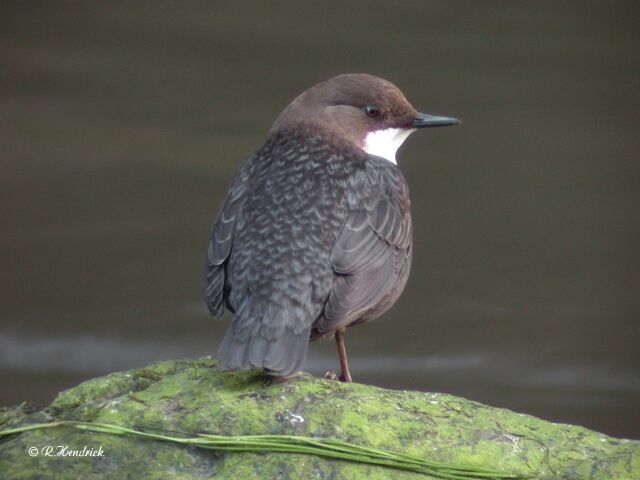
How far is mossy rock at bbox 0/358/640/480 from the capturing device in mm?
2891

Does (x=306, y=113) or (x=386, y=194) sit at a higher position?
(x=306, y=113)

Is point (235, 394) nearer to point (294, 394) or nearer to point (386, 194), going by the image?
point (294, 394)

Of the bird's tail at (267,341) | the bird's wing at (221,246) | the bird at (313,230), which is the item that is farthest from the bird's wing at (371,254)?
the bird's wing at (221,246)

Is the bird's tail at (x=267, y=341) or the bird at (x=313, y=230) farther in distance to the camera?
the bird at (x=313, y=230)

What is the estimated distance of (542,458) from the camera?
3064 mm

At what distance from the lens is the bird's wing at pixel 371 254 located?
3664 millimetres

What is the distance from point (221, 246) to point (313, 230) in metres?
0.32

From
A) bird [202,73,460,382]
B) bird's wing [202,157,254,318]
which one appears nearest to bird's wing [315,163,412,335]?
bird [202,73,460,382]

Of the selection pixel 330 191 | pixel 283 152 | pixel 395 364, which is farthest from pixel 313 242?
pixel 395 364

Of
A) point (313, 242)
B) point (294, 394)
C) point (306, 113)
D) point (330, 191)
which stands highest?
point (306, 113)

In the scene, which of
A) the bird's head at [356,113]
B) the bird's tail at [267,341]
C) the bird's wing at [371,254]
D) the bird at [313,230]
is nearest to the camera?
the bird's tail at [267,341]

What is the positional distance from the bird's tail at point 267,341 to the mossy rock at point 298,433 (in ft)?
0.21

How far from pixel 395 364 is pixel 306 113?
2.65 metres

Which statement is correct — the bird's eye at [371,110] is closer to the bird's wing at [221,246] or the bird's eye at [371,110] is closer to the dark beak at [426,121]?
the dark beak at [426,121]
